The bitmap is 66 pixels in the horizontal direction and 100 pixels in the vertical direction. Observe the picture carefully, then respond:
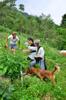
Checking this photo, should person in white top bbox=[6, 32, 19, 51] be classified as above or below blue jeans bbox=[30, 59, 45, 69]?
above

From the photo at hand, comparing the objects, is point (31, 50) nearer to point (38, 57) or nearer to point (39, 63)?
point (38, 57)

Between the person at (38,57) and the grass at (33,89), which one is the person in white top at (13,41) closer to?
the person at (38,57)

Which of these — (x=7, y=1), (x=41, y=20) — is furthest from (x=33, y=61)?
(x=7, y=1)

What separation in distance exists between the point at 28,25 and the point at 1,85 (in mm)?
35136

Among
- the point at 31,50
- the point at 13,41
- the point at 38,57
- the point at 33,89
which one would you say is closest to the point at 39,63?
the point at 38,57

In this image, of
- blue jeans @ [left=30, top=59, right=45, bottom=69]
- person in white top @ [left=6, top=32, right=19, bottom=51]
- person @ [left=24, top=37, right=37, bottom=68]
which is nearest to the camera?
blue jeans @ [left=30, top=59, right=45, bottom=69]

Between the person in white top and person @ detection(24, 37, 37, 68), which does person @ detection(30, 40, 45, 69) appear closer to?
person @ detection(24, 37, 37, 68)

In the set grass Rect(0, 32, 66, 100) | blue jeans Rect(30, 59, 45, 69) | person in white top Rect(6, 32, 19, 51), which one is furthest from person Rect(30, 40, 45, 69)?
person in white top Rect(6, 32, 19, 51)

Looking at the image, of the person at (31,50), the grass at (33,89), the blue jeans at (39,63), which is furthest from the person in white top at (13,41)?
the grass at (33,89)

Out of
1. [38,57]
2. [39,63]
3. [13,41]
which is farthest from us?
[13,41]

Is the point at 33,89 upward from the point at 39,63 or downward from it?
downward

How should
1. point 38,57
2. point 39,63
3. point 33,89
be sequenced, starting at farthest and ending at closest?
point 39,63 < point 38,57 < point 33,89

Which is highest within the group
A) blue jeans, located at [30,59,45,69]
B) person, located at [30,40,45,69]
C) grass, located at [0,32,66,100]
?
person, located at [30,40,45,69]

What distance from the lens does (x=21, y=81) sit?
30.3ft
